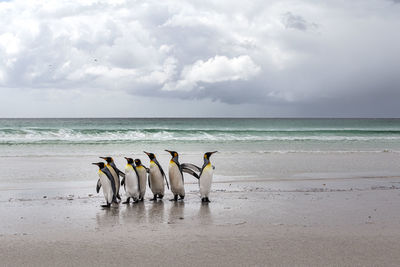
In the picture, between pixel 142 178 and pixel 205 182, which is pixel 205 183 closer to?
pixel 205 182

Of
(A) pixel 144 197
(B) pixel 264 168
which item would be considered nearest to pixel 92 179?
(A) pixel 144 197

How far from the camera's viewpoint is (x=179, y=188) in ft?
22.1

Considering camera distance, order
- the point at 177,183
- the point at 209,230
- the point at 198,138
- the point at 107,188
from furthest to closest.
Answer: the point at 198,138
the point at 177,183
the point at 107,188
the point at 209,230

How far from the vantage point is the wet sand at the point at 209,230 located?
3.69 meters

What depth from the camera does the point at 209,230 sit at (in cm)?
461

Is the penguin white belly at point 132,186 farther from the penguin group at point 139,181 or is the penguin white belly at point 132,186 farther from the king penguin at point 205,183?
the king penguin at point 205,183

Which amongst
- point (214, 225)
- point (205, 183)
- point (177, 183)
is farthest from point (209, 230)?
point (177, 183)

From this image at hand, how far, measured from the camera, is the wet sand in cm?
369

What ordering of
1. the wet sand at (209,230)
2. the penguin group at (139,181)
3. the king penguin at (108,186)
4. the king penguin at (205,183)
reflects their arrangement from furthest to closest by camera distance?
the king penguin at (205,183) < the penguin group at (139,181) < the king penguin at (108,186) < the wet sand at (209,230)

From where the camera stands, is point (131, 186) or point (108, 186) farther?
point (131, 186)

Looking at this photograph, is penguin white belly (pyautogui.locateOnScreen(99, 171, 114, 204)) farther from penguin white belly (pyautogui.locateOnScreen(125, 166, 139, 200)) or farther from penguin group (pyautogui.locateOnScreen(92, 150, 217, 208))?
penguin white belly (pyautogui.locateOnScreen(125, 166, 139, 200))

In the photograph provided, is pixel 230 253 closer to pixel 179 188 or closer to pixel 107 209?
pixel 107 209

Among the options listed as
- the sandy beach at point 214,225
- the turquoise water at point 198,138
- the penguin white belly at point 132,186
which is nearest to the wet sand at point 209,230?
the sandy beach at point 214,225

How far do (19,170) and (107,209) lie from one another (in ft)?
18.6
